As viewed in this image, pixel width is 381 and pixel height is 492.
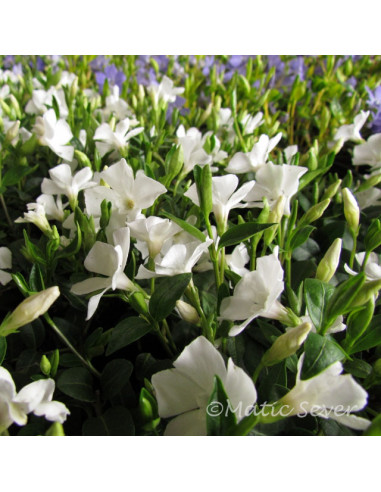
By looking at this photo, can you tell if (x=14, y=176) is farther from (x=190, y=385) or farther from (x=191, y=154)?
(x=190, y=385)

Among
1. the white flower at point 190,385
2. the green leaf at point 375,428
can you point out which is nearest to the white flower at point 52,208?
the white flower at point 190,385

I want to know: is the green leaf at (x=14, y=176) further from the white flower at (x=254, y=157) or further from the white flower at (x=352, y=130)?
the white flower at (x=352, y=130)

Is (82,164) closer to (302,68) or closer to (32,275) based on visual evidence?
(32,275)

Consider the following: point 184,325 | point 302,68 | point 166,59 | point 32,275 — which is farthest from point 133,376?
point 166,59

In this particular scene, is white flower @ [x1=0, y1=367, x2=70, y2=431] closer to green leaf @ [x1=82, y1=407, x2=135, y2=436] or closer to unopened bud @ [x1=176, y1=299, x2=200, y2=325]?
green leaf @ [x1=82, y1=407, x2=135, y2=436]

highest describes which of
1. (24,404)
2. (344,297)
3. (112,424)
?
A: (344,297)

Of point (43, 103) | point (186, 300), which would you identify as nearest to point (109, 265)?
point (186, 300)
